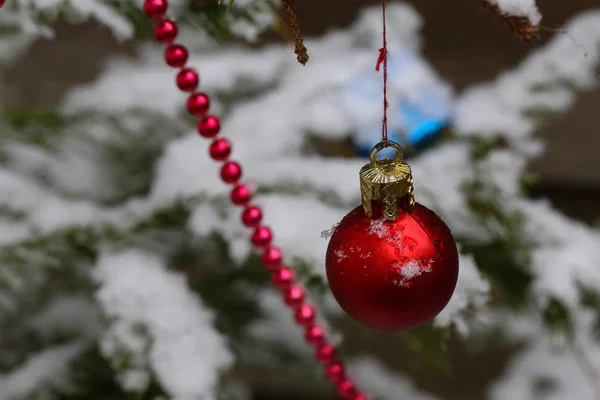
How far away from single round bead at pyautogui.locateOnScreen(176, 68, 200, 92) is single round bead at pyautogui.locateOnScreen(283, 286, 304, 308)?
157 millimetres

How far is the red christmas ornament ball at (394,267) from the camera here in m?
0.33

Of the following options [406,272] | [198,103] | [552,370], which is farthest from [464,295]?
[552,370]

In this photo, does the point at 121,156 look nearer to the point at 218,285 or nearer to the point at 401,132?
the point at 218,285

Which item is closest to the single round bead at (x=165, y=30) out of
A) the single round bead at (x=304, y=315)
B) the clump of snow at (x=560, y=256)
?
the single round bead at (x=304, y=315)

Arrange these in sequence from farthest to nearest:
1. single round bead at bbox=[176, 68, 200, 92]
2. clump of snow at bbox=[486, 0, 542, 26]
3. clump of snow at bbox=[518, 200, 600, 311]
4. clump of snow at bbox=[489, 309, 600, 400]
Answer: clump of snow at bbox=[489, 309, 600, 400] < clump of snow at bbox=[518, 200, 600, 311] < single round bead at bbox=[176, 68, 200, 92] < clump of snow at bbox=[486, 0, 542, 26]

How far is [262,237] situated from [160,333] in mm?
102

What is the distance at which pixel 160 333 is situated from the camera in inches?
18.7

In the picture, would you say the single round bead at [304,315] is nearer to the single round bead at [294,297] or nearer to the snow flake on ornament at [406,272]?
the single round bead at [294,297]

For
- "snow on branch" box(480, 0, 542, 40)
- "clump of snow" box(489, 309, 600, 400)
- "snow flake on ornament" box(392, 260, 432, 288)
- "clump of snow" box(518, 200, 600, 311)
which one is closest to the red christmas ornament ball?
"snow flake on ornament" box(392, 260, 432, 288)

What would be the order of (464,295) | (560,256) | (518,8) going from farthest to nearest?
(560,256), (464,295), (518,8)

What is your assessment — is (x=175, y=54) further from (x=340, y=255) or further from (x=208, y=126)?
(x=340, y=255)

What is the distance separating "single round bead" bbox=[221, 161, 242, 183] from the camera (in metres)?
0.45

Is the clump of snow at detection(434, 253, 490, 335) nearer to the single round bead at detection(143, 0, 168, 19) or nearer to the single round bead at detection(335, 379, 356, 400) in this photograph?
the single round bead at detection(335, 379, 356, 400)

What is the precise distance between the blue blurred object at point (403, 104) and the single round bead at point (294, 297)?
190 mm
